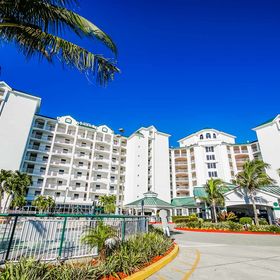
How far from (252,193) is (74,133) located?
4567 cm

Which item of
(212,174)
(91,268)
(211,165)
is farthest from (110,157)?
(91,268)

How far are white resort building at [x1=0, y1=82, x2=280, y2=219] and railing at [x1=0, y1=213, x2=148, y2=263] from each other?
31339 mm

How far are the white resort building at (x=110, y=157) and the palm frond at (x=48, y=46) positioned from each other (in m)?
34.6

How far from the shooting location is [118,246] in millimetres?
6711

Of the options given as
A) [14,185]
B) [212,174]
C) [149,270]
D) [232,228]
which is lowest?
[149,270]

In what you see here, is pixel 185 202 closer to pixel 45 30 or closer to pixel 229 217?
pixel 229 217

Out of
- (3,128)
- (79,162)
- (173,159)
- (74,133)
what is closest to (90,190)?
(79,162)

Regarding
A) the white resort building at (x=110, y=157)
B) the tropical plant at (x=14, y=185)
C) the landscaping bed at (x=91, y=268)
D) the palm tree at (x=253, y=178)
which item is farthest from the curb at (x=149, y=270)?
the tropical plant at (x=14, y=185)

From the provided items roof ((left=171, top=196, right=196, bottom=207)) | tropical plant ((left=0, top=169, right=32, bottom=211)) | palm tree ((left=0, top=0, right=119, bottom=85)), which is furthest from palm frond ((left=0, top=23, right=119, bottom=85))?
roof ((left=171, top=196, right=196, bottom=207))

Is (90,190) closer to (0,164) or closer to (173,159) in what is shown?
(0,164)

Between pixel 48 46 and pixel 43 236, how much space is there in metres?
6.15

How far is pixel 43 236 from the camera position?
6254mm

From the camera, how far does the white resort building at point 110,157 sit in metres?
44.4

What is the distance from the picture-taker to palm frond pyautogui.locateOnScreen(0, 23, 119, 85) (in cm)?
545
